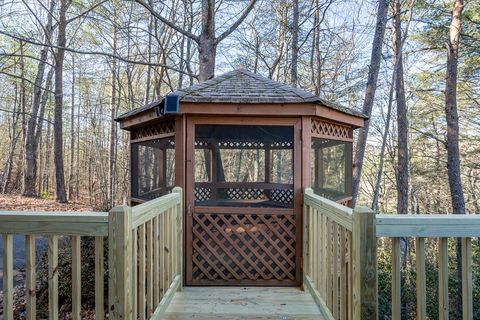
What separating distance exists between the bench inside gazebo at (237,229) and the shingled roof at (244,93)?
23 mm

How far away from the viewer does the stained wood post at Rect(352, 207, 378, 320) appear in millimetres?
1876

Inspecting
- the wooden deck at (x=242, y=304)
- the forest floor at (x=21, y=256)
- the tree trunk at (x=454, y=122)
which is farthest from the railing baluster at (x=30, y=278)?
the tree trunk at (x=454, y=122)

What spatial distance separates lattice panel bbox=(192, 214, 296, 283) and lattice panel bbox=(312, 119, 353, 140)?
3.75ft

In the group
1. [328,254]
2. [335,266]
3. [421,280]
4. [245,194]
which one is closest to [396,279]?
[421,280]

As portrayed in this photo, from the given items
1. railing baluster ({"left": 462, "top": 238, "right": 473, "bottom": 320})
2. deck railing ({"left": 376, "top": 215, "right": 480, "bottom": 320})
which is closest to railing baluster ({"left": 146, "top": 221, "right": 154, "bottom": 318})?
deck railing ({"left": 376, "top": 215, "right": 480, "bottom": 320})

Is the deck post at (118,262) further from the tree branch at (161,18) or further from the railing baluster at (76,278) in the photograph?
the tree branch at (161,18)

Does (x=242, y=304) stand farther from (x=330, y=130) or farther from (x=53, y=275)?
(x=330, y=130)

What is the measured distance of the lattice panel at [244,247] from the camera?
12.3 ft

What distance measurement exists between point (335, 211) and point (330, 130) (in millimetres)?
2268

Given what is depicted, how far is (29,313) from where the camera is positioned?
71.4 inches

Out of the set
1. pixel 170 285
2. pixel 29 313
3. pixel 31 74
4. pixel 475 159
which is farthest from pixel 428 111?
pixel 31 74

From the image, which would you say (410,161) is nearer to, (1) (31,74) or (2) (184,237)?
(2) (184,237)

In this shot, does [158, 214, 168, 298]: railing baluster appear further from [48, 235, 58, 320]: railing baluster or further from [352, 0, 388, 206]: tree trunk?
[352, 0, 388, 206]: tree trunk

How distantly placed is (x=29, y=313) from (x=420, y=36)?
10731 millimetres
